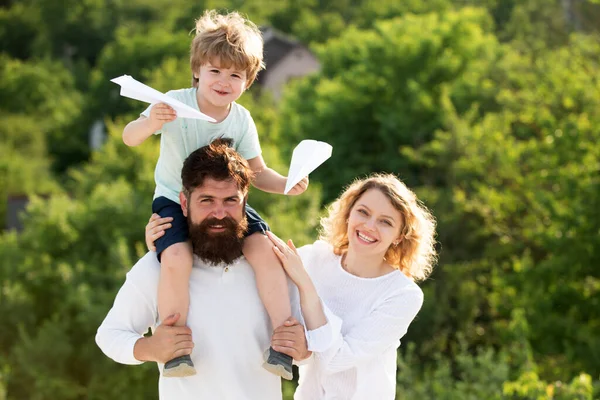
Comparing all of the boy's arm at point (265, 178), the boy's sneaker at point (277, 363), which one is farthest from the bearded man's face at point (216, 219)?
the boy's sneaker at point (277, 363)

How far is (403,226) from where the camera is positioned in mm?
4938

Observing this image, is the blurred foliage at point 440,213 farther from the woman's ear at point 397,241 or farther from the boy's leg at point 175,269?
the woman's ear at point 397,241

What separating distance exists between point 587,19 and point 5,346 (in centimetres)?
2222

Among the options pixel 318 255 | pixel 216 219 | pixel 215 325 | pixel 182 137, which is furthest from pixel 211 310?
pixel 182 137

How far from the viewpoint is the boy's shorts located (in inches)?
180

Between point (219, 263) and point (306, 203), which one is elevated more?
point (306, 203)

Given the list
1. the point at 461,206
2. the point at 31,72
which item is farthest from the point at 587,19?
the point at 31,72

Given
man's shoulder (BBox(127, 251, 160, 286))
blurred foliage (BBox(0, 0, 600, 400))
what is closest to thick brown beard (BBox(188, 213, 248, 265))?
man's shoulder (BBox(127, 251, 160, 286))

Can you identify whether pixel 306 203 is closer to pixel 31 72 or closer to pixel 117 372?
pixel 117 372

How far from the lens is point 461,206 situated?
21234 mm

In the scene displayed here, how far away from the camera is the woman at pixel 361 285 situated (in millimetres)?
4598

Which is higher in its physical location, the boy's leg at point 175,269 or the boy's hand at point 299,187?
the boy's hand at point 299,187

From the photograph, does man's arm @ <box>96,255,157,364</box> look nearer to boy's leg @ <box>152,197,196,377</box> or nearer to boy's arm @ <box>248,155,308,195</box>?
boy's leg @ <box>152,197,196,377</box>

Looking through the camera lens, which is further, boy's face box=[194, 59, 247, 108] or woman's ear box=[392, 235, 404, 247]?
woman's ear box=[392, 235, 404, 247]
